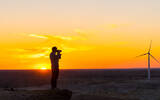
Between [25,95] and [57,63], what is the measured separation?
308 cm

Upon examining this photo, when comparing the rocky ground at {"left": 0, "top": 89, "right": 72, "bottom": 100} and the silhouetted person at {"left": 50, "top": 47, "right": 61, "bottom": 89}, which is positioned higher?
the silhouetted person at {"left": 50, "top": 47, "right": 61, "bottom": 89}

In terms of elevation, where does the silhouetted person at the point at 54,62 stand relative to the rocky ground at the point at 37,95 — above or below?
above

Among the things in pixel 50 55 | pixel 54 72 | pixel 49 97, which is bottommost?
pixel 49 97

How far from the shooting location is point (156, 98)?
75.4 feet

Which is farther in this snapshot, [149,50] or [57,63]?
[149,50]

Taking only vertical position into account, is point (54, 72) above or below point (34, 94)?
above

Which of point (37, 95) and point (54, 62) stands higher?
point (54, 62)

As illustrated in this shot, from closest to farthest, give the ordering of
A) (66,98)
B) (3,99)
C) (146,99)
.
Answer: (3,99), (66,98), (146,99)

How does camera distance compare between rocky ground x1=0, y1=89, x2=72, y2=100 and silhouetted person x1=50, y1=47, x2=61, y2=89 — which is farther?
silhouetted person x1=50, y1=47, x2=61, y2=89

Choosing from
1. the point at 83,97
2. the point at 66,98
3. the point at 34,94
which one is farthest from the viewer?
the point at 83,97

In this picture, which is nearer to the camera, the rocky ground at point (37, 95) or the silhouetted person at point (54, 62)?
the rocky ground at point (37, 95)

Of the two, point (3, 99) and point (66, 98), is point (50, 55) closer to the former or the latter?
point (66, 98)

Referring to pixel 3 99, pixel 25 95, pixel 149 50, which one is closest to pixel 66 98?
pixel 25 95

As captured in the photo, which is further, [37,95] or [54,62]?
[54,62]
